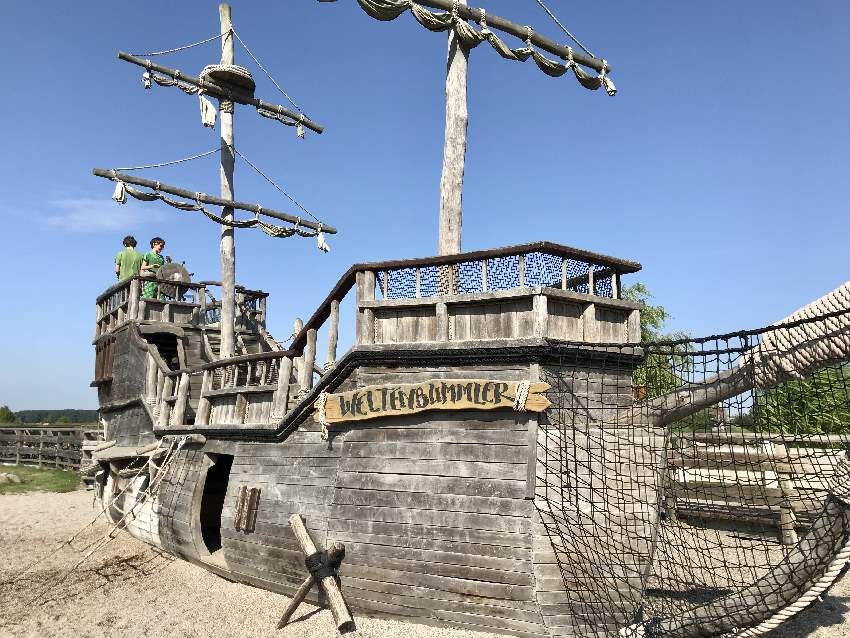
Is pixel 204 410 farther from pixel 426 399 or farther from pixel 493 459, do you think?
pixel 493 459

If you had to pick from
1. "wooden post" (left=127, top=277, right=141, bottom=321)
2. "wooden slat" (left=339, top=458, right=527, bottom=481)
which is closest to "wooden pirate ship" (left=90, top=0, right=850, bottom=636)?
"wooden slat" (left=339, top=458, right=527, bottom=481)

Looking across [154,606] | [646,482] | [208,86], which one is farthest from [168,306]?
[646,482]

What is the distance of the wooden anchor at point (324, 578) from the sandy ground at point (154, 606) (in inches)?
7.6

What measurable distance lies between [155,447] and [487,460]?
8.89 m

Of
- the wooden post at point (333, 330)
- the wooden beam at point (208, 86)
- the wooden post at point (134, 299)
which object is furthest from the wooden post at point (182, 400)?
the wooden beam at point (208, 86)

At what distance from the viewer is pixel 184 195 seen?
58.2ft

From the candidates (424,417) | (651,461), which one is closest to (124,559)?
(424,417)

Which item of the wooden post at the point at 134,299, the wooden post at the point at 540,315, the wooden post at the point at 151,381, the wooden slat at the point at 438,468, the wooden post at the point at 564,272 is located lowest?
the wooden slat at the point at 438,468

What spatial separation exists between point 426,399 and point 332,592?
273 centimetres

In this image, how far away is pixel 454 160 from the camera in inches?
394

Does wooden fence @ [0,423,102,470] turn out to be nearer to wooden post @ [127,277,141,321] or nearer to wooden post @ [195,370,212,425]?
wooden post @ [127,277,141,321]

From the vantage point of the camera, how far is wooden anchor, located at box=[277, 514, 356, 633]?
725cm

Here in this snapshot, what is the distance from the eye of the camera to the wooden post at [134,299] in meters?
15.6

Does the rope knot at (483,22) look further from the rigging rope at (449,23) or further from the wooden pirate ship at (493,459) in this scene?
the wooden pirate ship at (493,459)
